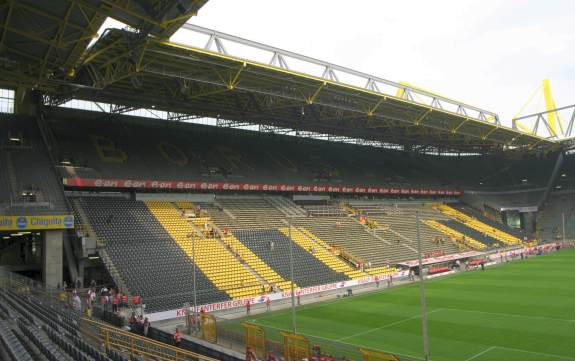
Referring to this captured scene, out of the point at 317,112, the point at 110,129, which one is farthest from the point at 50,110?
the point at 317,112

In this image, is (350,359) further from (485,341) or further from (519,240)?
(519,240)

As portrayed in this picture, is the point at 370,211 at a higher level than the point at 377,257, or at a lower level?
higher

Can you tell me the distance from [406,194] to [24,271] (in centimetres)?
4932

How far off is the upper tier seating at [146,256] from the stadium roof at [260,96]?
9.75m

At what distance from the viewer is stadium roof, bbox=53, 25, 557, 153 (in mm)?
29953

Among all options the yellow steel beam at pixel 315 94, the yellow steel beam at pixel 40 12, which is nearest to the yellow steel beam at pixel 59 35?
the yellow steel beam at pixel 40 12

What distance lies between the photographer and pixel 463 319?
27.2 meters

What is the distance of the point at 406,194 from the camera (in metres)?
68.4

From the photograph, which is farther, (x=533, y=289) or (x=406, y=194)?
(x=406, y=194)

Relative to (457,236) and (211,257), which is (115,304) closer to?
(211,257)

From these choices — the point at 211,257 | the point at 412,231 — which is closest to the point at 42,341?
the point at 211,257

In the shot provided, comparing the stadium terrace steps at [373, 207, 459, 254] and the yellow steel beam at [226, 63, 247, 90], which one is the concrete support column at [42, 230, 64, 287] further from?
the stadium terrace steps at [373, 207, 459, 254]

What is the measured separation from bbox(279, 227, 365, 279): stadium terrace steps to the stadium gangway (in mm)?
24790

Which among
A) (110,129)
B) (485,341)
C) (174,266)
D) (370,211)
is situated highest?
(110,129)
